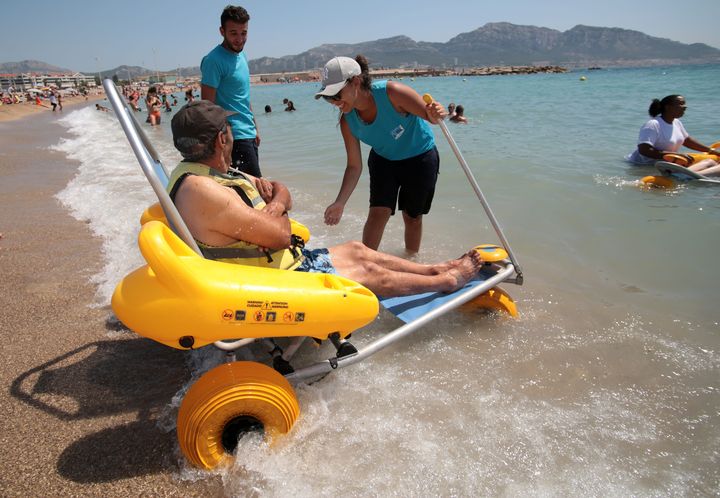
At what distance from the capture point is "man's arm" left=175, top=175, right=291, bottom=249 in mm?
2121

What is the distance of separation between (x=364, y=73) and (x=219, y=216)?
5.80ft

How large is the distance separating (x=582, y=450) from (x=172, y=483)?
1868 millimetres

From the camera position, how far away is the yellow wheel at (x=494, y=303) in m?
3.32

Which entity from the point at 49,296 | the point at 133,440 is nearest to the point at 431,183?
the point at 133,440

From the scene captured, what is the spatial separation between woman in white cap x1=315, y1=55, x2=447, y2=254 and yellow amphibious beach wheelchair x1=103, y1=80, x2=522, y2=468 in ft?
4.75

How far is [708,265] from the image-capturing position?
170 inches

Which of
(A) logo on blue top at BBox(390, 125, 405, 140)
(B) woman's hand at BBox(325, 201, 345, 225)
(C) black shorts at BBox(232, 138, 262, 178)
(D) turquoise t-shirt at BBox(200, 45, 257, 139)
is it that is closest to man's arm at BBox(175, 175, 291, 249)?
(B) woman's hand at BBox(325, 201, 345, 225)

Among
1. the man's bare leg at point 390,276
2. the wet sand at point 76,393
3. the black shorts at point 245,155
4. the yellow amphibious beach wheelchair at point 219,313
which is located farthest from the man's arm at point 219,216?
the black shorts at point 245,155

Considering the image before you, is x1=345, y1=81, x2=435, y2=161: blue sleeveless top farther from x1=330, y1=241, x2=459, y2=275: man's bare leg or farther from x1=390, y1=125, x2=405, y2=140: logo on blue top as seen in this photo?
x1=330, y1=241, x2=459, y2=275: man's bare leg

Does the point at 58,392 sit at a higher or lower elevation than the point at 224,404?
lower

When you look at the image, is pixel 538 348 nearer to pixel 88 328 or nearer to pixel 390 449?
pixel 390 449

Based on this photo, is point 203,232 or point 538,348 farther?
point 538,348

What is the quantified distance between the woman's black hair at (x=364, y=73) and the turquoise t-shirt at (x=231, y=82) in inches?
46.4

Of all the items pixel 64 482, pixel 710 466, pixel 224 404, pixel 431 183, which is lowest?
pixel 710 466
